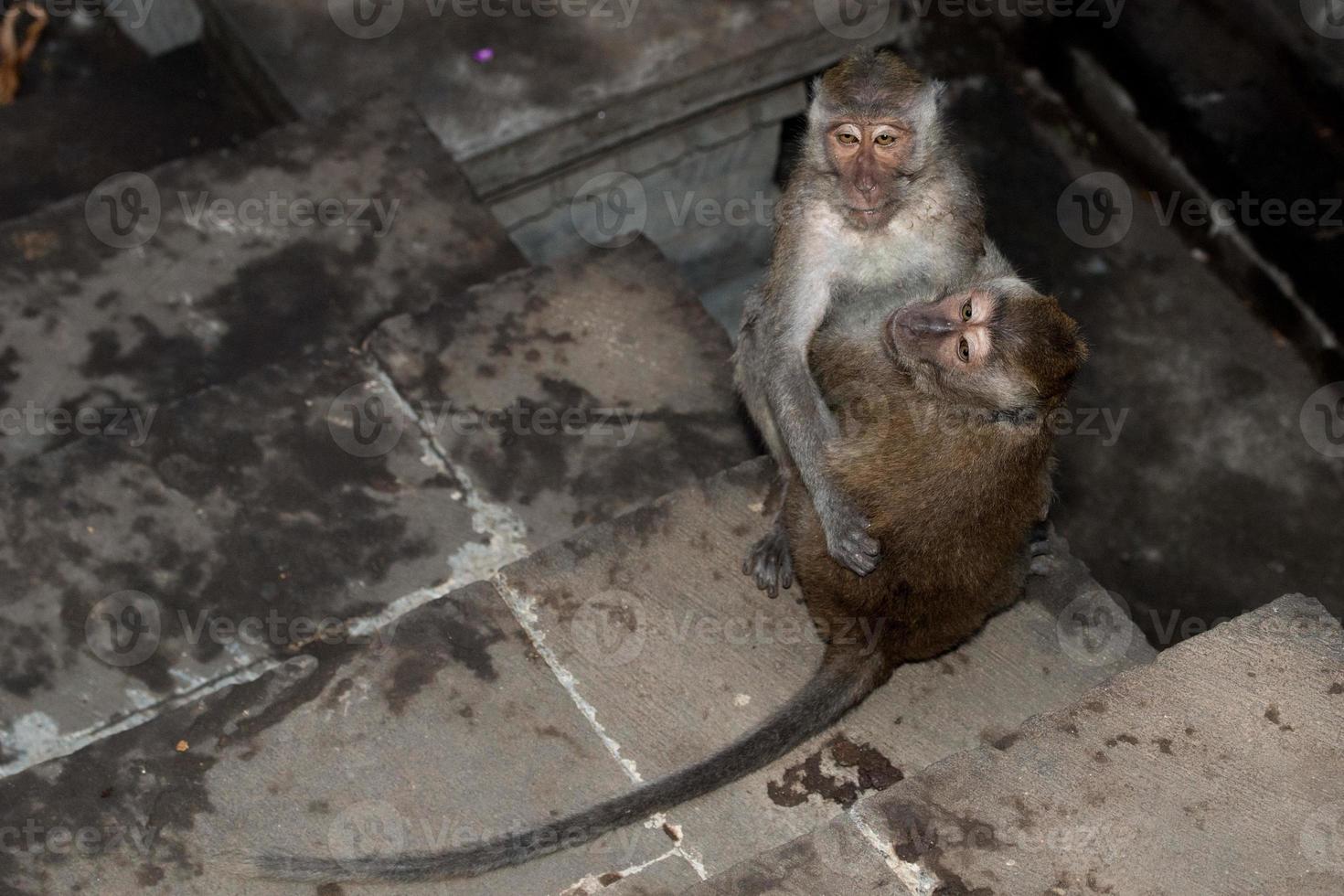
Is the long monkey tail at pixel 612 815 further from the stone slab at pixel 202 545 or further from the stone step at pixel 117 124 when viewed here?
the stone step at pixel 117 124

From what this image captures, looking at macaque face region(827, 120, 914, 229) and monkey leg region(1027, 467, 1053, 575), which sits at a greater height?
macaque face region(827, 120, 914, 229)

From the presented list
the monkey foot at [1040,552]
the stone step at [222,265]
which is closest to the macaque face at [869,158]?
the monkey foot at [1040,552]

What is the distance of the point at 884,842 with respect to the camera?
366cm

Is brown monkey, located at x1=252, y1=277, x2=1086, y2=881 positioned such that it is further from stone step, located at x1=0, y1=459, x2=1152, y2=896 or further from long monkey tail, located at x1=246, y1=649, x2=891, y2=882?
stone step, located at x1=0, y1=459, x2=1152, y2=896

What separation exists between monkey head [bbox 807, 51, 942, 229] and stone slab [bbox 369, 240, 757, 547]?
1.17m

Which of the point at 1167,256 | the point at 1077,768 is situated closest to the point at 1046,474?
the point at 1077,768

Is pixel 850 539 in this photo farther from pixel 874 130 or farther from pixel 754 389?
pixel 874 130

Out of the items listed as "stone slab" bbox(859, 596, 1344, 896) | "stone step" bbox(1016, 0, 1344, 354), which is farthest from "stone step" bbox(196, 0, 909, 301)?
"stone slab" bbox(859, 596, 1344, 896)

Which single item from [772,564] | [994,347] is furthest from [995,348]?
[772,564]

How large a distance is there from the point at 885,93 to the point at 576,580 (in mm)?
1772

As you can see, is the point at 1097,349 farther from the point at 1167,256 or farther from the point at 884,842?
the point at 884,842

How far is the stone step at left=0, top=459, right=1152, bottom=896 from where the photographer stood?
14.3 feet

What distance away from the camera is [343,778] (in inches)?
175

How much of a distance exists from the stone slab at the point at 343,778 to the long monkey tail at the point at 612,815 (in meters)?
0.08
